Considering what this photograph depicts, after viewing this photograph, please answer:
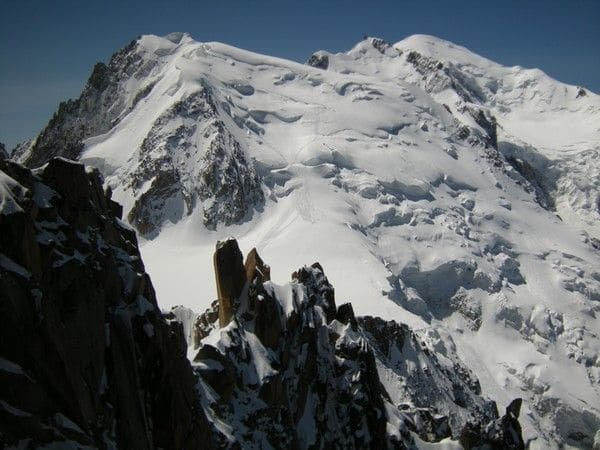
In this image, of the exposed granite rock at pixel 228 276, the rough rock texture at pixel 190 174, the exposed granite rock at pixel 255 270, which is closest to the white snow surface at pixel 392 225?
the rough rock texture at pixel 190 174

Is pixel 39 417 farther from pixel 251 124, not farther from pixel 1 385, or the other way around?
pixel 251 124

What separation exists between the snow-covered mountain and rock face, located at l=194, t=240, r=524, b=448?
39219 mm

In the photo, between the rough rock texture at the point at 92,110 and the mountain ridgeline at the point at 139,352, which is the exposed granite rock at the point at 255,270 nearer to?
the mountain ridgeline at the point at 139,352

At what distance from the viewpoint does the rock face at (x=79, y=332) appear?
1916cm

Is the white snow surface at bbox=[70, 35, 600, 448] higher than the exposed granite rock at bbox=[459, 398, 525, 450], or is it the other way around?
the white snow surface at bbox=[70, 35, 600, 448]

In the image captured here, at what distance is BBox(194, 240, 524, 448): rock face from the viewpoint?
3519cm

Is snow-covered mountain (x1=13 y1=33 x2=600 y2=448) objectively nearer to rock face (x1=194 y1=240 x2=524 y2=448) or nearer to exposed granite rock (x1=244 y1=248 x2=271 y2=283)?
rock face (x1=194 y1=240 x2=524 y2=448)

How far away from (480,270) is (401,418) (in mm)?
83108

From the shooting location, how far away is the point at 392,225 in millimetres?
130375

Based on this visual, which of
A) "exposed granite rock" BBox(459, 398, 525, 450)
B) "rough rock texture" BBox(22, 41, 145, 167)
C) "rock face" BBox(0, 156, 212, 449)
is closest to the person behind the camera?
"rock face" BBox(0, 156, 212, 449)

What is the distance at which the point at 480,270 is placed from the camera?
412 feet

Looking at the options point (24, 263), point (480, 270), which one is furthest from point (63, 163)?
point (480, 270)

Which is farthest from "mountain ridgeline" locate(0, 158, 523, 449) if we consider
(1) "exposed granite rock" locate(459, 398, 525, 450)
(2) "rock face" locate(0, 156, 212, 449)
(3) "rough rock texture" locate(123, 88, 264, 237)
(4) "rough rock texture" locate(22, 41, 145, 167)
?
(4) "rough rock texture" locate(22, 41, 145, 167)

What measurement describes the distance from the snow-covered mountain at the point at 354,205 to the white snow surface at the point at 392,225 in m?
0.43
